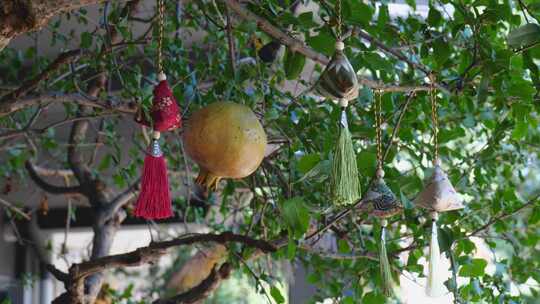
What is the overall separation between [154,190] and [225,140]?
18cm

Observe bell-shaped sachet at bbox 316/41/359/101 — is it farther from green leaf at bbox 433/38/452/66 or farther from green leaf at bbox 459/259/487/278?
green leaf at bbox 459/259/487/278

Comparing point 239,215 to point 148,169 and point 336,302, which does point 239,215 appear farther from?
point 148,169

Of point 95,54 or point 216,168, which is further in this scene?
point 95,54

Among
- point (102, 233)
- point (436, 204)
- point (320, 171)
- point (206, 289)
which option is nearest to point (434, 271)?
point (436, 204)

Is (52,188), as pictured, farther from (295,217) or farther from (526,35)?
(526,35)

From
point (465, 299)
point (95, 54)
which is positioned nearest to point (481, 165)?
point (465, 299)

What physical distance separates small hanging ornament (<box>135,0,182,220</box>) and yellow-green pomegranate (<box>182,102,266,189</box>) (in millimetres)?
94

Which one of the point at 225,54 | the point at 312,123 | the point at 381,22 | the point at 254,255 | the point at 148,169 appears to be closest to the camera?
→ the point at 148,169

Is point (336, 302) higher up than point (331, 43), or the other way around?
point (331, 43)

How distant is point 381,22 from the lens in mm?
1200

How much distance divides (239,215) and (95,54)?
1.32 meters

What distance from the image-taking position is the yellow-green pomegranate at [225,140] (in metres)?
0.89

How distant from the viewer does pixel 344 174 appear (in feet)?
3.04

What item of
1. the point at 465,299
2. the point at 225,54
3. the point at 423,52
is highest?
the point at 225,54
